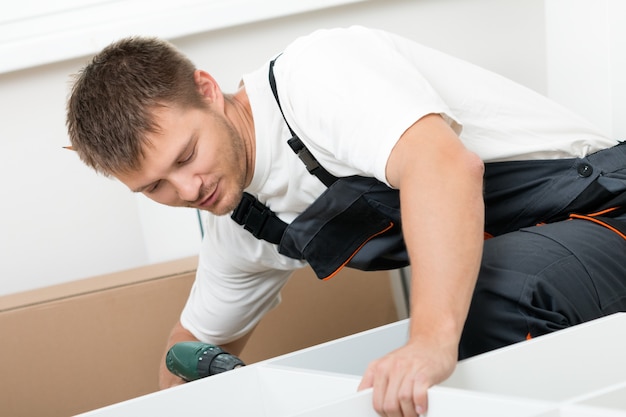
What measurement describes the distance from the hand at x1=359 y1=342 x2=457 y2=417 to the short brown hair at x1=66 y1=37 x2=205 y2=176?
53 centimetres

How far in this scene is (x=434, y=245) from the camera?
0.88 meters

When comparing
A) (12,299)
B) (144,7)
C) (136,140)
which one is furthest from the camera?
(144,7)

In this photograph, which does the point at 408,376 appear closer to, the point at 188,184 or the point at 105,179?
the point at 188,184

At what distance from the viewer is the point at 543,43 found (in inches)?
76.2

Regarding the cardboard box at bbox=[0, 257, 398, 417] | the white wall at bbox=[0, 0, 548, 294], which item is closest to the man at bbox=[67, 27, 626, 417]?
the cardboard box at bbox=[0, 257, 398, 417]

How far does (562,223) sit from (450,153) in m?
0.25

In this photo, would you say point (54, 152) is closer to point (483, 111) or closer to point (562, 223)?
point (483, 111)

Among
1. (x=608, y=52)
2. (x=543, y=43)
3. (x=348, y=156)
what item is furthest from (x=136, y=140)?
(x=543, y=43)

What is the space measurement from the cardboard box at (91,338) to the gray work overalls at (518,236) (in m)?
0.46

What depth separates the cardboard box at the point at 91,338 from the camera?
64.9 inches

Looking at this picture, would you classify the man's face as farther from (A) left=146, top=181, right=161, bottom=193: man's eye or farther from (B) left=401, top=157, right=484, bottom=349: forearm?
(B) left=401, top=157, right=484, bottom=349: forearm

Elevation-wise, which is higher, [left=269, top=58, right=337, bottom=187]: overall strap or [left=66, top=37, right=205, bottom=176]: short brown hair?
[left=66, top=37, right=205, bottom=176]: short brown hair

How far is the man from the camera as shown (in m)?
0.90

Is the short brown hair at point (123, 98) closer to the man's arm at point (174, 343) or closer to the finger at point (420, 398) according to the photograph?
the man's arm at point (174, 343)
